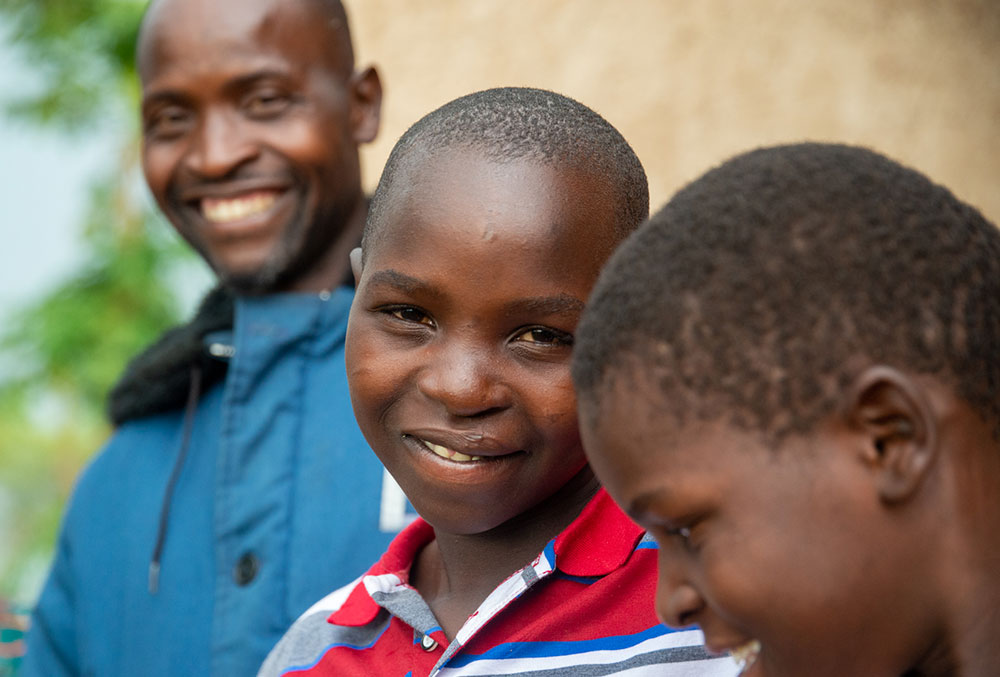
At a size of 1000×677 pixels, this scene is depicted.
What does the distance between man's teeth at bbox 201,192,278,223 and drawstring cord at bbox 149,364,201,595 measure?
1.21 ft

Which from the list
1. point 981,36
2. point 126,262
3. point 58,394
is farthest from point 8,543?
point 981,36

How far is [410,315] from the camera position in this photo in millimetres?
1676

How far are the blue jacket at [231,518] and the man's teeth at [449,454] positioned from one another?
30.9 inches

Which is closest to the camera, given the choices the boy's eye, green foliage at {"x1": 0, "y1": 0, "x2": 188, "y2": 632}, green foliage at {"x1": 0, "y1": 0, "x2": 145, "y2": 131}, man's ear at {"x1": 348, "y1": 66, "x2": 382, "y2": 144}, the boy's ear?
the boy's ear

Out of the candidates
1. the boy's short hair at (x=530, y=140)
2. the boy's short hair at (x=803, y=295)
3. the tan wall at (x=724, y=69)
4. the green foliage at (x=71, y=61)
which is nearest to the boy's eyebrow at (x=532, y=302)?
the boy's short hair at (x=530, y=140)

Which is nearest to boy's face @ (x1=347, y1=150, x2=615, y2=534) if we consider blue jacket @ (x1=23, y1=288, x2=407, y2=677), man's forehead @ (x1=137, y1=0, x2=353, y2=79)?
blue jacket @ (x1=23, y1=288, x2=407, y2=677)

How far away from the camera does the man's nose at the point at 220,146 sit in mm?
2756

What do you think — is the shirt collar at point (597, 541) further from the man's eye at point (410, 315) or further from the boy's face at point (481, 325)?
the man's eye at point (410, 315)

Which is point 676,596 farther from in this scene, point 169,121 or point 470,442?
point 169,121

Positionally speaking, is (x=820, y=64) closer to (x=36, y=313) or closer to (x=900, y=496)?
(x=900, y=496)

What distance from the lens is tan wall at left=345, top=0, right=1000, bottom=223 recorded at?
131 inches

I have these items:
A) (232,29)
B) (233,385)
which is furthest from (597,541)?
(232,29)

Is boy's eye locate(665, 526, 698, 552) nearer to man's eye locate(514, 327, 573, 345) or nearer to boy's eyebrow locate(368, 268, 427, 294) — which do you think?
man's eye locate(514, 327, 573, 345)

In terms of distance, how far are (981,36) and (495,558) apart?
232 centimetres
